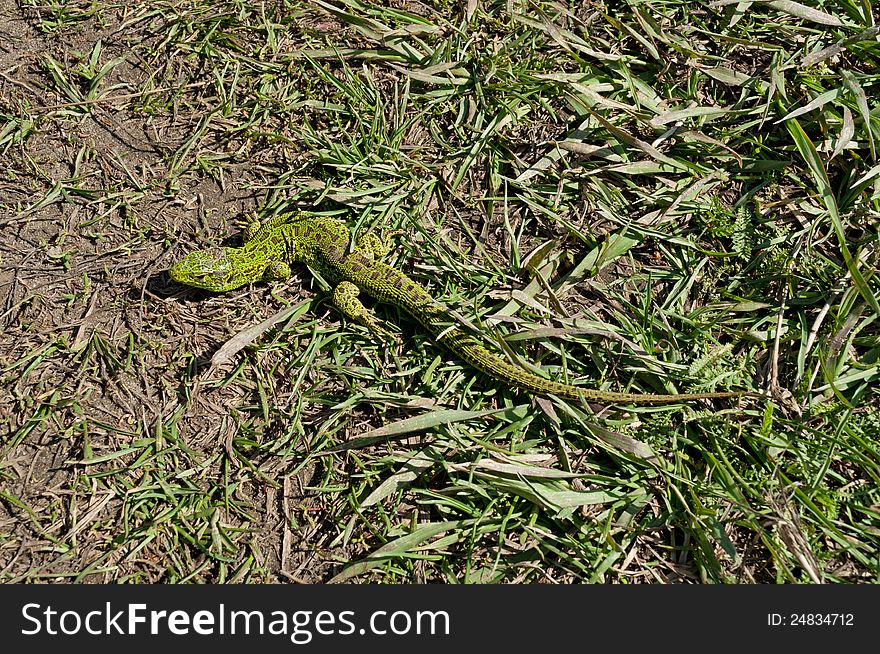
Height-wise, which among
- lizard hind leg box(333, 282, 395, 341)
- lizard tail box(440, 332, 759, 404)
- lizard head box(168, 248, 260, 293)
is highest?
lizard head box(168, 248, 260, 293)

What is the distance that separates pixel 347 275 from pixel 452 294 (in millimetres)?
769

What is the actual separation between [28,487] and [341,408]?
2.20 m

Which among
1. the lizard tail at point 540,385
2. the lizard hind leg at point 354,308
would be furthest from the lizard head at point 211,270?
the lizard tail at point 540,385

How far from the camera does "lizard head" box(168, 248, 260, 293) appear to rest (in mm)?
4688

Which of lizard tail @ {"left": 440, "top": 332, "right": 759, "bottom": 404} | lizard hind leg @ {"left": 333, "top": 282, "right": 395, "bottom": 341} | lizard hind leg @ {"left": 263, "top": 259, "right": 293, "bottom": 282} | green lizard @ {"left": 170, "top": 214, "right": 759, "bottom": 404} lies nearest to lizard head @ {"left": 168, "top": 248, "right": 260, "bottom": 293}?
green lizard @ {"left": 170, "top": 214, "right": 759, "bottom": 404}

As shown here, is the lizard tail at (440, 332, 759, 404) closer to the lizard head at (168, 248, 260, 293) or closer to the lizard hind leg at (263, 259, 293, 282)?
the lizard hind leg at (263, 259, 293, 282)

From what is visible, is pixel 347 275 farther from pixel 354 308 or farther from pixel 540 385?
pixel 540 385

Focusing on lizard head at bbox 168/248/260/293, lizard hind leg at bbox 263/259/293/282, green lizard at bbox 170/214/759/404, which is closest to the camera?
green lizard at bbox 170/214/759/404

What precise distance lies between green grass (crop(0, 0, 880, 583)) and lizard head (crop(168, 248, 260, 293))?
0.68ft

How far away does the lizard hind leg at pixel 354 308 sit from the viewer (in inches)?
188

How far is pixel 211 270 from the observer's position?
185 inches

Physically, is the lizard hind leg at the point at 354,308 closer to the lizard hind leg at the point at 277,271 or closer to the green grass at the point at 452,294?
the green grass at the point at 452,294

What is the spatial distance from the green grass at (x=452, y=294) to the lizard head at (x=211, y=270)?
8.1 inches

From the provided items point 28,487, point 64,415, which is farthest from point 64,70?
point 28,487
